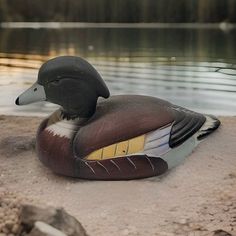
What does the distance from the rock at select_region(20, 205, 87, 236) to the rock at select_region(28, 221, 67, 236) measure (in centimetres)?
8

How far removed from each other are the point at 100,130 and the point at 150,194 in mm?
665

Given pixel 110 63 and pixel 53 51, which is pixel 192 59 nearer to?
pixel 110 63

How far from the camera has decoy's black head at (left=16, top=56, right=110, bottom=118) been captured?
4812 mm

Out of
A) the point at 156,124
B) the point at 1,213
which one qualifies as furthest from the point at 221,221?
the point at 1,213

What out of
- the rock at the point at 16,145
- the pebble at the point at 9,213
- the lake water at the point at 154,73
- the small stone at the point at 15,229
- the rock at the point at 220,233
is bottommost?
the lake water at the point at 154,73

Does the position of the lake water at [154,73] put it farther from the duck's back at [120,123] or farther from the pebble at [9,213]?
the pebble at [9,213]

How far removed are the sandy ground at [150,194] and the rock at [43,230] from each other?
647 mm

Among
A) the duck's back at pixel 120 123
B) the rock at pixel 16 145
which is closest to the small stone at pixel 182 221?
the duck's back at pixel 120 123

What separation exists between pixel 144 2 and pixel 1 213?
38.2m

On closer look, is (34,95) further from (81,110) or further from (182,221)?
(182,221)

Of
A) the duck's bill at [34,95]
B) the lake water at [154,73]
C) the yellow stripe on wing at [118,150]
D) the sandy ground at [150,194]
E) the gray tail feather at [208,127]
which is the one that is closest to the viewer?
the sandy ground at [150,194]

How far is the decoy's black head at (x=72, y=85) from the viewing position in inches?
189

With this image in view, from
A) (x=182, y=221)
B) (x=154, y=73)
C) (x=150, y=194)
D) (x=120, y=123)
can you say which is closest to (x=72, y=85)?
(x=120, y=123)

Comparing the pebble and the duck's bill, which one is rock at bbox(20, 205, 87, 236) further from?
the duck's bill
